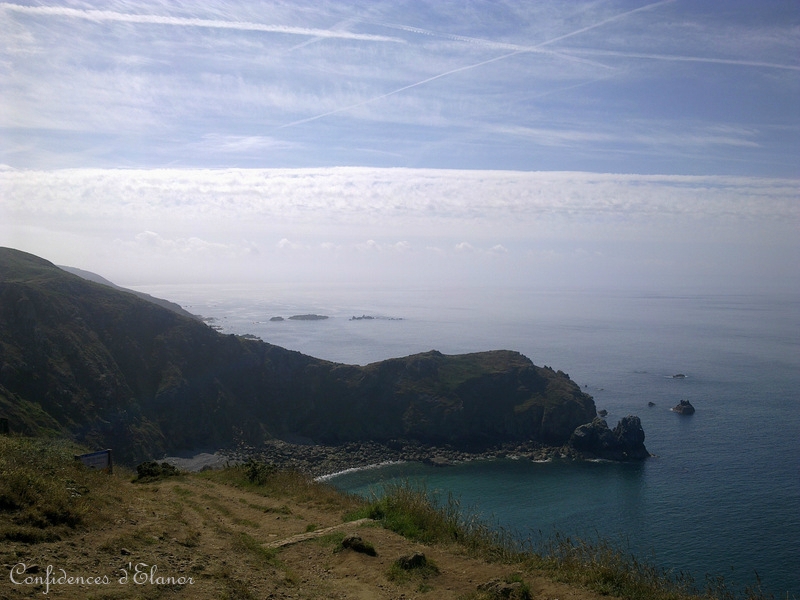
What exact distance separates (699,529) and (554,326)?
14220 centimetres

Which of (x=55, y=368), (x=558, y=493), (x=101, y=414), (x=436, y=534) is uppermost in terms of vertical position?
(x=436, y=534)

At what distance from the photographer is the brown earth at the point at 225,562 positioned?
6289 millimetres

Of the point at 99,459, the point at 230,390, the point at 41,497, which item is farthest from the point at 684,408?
the point at 41,497

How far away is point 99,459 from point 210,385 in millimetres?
53080

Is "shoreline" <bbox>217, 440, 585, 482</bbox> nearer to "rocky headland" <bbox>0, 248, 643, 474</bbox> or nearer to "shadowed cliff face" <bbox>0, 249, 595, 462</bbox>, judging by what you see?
"rocky headland" <bbox>0, 248, 643, 474</bbox>

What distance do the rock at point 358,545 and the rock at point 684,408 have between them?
72223 millimetres

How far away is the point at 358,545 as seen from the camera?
29.0 feet

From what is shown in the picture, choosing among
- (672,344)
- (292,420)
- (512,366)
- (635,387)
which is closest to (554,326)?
(672,344)

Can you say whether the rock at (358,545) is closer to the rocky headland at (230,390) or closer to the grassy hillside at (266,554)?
the grassy hillside at (266,554)

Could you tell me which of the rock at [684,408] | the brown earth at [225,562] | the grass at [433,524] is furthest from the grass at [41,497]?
the rock at [684,408]

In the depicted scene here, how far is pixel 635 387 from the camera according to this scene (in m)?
86.9

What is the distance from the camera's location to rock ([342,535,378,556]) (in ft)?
28.8

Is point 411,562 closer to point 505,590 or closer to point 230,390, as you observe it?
point 505,590

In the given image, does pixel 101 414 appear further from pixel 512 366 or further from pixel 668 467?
pixel 668 467
